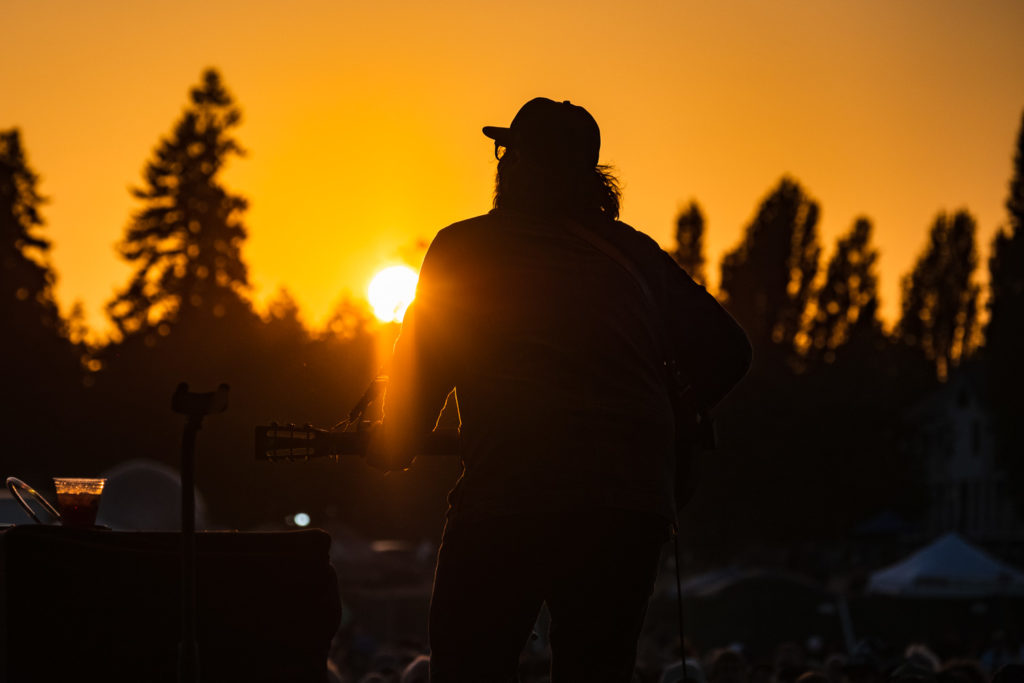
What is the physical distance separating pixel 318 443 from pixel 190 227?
6781 centimetres

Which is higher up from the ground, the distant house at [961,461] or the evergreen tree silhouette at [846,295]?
the evergreen tree silhouette at [846,295]

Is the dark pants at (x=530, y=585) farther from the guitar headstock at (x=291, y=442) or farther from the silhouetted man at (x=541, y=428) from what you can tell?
the guitar headstock at (x=291, y=442)

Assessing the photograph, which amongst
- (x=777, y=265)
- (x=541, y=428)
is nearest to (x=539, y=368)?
(x=541, y=428)

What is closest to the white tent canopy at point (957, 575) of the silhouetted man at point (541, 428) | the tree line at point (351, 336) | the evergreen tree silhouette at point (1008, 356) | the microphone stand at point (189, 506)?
the tree line at point (351, 336)

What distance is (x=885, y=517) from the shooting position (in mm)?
70812

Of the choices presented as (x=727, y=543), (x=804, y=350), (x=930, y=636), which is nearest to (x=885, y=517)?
(x=727, y=543)

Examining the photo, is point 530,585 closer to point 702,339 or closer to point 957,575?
point 702,339

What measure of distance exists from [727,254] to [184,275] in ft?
124

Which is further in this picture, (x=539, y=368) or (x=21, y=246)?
(x=21, y=246)

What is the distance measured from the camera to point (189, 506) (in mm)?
2922

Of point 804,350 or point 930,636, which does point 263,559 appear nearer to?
point 930,636

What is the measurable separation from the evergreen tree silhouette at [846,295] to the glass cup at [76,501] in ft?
295

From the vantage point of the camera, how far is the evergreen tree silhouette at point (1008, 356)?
6091 centimetres

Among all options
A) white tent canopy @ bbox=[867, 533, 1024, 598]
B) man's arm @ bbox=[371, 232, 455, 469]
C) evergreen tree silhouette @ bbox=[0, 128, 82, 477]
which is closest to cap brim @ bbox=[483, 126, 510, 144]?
man's arm @ bbox=[371, 232, 455, 469]
